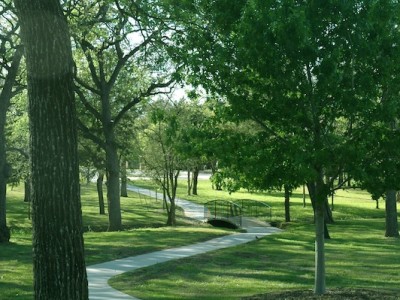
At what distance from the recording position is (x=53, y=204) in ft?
19.8

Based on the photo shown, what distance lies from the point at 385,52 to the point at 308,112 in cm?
139

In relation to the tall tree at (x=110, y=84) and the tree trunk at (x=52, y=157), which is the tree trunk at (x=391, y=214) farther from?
the tree trunk at (x=52, y=157)

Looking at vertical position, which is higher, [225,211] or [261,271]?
[225,211]

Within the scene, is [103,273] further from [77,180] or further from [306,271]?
[77,180]

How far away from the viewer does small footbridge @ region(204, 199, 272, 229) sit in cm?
3472


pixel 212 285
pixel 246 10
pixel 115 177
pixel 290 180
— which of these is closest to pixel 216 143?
pixel 290 180

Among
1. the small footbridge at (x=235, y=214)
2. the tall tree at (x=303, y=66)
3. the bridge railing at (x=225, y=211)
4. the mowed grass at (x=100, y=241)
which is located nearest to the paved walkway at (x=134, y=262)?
the mowed grass at (x=100, y=241)

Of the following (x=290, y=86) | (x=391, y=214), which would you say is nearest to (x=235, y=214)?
(x=391, y=214)

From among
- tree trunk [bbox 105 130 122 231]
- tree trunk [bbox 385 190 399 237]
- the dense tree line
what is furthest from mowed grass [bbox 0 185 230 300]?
tree trunk [bbox 385 190 399 237]

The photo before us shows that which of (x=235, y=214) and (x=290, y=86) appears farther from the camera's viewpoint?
(x=235, y=214)

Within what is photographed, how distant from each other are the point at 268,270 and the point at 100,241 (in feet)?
25.0

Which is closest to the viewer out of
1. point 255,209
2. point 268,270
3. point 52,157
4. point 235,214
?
point 52,157

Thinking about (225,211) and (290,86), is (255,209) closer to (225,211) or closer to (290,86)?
(225,211)

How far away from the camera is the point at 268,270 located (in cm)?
1574
